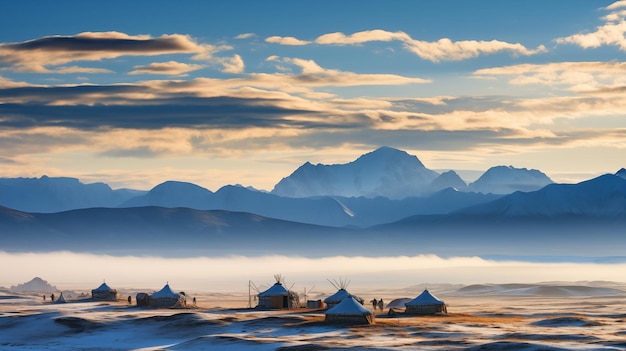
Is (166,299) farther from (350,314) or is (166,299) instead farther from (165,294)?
(350,314)

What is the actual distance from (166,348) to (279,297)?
47.4m

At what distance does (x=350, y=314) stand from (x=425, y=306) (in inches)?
871

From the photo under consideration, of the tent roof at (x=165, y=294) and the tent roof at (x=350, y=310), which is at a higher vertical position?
the tent roof at (x=165, y=294)

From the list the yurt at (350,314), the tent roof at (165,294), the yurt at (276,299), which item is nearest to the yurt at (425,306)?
the yurt at (276,299)

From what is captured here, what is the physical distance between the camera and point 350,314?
12381 cm

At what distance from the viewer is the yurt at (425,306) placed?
5640 inches

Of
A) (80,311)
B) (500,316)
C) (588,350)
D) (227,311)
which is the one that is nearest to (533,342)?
(588,350)

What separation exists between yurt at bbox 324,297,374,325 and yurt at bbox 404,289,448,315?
20082 mm

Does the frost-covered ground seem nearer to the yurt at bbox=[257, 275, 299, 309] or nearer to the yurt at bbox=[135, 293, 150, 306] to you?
the yurt at bbox=[257, 275, 299, 309]

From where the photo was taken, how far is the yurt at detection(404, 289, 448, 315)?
14325 centimetres

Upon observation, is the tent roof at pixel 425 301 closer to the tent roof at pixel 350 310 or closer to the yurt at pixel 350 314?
the yurt at pixel 350 314

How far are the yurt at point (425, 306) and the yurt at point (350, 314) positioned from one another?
20.1 metres

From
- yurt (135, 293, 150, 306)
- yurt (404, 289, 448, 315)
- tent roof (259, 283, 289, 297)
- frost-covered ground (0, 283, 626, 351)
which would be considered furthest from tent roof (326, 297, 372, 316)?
yurt (135, 293, 150, 306)

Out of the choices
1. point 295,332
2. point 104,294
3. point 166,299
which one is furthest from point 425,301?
point 104,294
